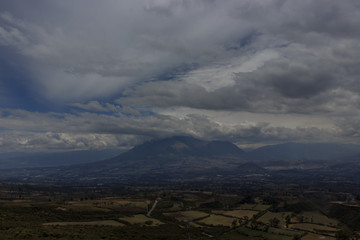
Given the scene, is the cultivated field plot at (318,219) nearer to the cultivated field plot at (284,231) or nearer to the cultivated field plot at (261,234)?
the cultivated field plot at (284,231)

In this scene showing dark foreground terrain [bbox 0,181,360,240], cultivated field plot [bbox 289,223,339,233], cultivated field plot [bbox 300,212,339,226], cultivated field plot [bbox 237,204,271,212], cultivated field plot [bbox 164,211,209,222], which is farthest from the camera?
cultivated field plot [bbox 237,204,271,212]

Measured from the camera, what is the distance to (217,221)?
139m

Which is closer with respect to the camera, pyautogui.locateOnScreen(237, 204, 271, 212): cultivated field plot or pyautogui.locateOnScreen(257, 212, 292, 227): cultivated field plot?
pyautogui.locateOnScreen(257, 212, 292, 227): cultivated field plot

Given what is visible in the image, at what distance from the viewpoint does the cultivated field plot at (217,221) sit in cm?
13188

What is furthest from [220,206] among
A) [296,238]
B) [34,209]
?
[34,209]

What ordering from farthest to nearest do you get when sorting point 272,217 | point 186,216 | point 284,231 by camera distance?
point 272,217
point 186,216
point 284,231

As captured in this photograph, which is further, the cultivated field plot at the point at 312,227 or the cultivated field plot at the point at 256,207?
the cultivated field plot at the point at 256,207

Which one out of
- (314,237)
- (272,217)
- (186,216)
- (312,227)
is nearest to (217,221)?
(186,216)

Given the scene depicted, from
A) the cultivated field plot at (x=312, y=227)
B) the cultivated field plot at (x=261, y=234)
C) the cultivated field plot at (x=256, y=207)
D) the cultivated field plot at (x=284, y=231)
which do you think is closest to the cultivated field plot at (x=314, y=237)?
the cultivated field plot at (x=284, y=231)

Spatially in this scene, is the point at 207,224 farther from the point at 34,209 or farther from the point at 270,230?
the point at 34,209

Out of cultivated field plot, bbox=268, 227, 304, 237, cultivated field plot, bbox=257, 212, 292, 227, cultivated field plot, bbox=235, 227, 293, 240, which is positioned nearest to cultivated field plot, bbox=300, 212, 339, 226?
cultivated field plot, bbox=257, 212, 292, 227

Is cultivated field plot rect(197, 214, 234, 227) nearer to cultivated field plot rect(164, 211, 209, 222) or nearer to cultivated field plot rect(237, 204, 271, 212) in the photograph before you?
cultivated field plot rect(164, 211, 209, 222)

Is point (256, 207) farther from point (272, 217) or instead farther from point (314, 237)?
point (314, 237)

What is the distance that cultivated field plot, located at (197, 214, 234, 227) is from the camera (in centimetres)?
13188
